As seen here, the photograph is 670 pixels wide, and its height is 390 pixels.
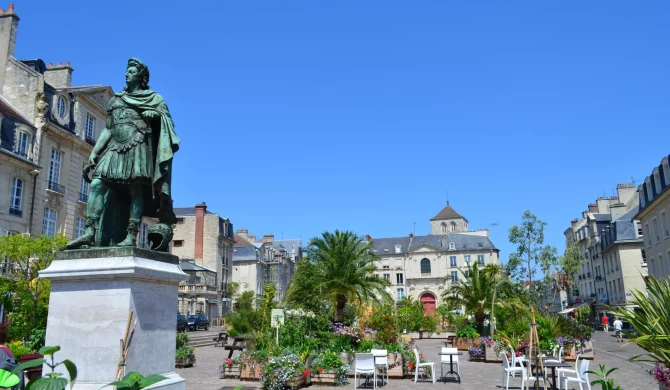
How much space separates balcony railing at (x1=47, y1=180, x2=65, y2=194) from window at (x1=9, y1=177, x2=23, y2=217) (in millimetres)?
1753

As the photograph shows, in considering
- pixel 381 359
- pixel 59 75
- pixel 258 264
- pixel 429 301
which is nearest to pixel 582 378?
pixel 381 359

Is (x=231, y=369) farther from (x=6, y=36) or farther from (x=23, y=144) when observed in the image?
(x=6, y=36)

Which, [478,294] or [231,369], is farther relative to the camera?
[478,294]

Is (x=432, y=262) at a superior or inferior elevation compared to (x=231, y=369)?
superior

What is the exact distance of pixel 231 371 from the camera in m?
13.9

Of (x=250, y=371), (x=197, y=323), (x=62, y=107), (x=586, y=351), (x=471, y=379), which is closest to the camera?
(x=250, y=371)

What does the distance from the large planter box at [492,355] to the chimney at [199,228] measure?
3778 cm

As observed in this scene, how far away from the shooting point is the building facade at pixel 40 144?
22938 millimetres

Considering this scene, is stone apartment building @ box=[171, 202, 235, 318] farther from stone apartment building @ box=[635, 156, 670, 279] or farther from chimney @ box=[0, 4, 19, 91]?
stone apartment building @ box=[635, 156, 670, 279]

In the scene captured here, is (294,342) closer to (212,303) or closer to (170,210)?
(170,210)

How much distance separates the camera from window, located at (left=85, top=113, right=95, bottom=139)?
29.0 metres

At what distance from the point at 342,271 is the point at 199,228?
29461mm

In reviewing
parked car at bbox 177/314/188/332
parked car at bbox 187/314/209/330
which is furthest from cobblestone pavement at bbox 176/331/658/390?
parked car at bbox 187/314/209/330

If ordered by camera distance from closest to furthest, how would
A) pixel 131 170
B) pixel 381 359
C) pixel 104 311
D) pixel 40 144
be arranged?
pixel 104 311 → pixel 131 170 → pixel 381 359 → pixel 40 144
